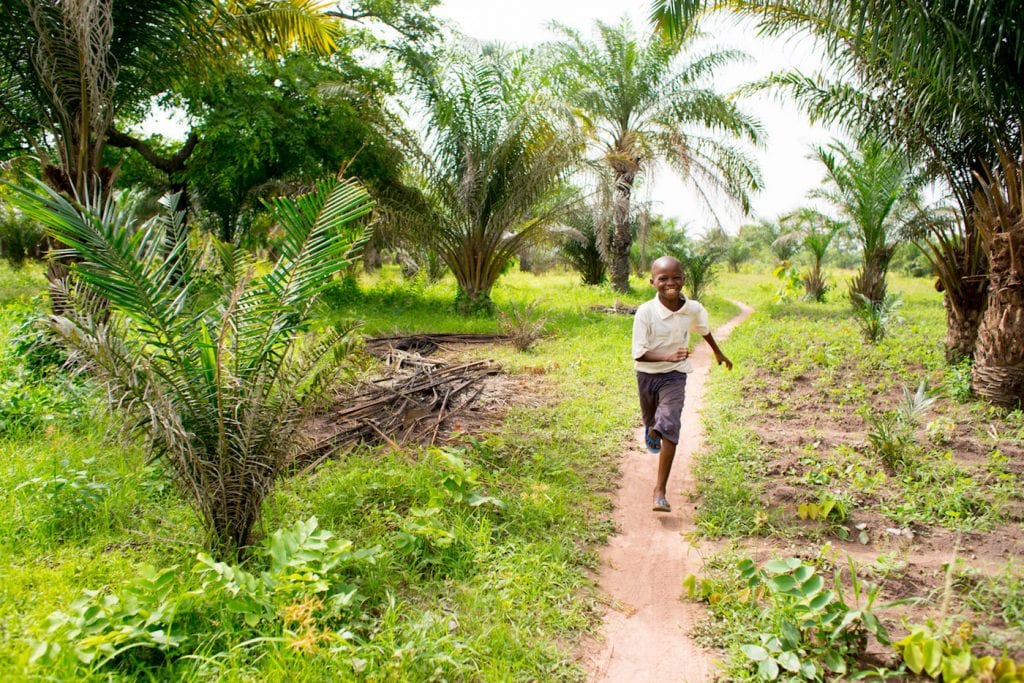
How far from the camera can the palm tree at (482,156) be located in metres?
11.2

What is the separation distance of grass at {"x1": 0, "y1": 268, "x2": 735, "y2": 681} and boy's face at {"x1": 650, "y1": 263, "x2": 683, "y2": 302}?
4.81 ft

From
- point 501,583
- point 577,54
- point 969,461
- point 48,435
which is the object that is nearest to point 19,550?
point 48,435

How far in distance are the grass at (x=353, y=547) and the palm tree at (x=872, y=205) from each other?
979 centimetres

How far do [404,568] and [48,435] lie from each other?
129 inches

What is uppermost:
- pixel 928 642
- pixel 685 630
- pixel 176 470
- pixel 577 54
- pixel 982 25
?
pixel 577 54

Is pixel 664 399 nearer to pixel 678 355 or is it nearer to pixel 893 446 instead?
pixel 678 355

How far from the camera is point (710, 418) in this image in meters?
6.09

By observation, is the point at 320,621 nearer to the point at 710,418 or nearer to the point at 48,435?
the point at 48,435

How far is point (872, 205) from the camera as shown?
12859 mm

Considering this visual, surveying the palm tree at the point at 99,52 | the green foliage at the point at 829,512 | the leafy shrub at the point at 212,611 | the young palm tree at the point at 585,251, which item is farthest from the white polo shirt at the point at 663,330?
the young palm tree at the point at 585,251

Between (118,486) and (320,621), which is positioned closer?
(320,621)

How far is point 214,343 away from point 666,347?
273 cm

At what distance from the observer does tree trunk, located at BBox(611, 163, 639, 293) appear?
51.6 ft

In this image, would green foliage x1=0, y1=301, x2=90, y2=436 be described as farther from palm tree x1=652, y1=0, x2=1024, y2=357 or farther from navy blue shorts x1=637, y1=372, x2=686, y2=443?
palm tree x1=652, y1=0, x2=1024, y2=357
